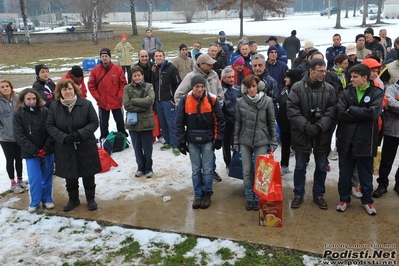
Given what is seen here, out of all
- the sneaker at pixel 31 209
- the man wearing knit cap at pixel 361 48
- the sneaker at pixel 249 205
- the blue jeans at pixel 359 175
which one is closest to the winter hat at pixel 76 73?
the sneaker at pixel 31 209

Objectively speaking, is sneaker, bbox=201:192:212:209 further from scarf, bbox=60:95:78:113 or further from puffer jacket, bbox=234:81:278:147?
scarf, bbox=60:95:78:113

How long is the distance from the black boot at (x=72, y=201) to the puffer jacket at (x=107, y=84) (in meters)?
2.39

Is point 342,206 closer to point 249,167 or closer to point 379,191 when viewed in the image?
point 379,191

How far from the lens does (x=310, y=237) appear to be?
169 inches

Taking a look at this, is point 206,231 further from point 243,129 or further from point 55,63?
point 55,63

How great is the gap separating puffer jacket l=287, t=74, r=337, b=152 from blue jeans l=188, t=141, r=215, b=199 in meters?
1.12

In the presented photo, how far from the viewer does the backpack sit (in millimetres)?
7402

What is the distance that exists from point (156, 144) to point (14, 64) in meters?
17.9

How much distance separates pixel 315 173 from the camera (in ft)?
16.4

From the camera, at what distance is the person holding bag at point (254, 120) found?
4715mm

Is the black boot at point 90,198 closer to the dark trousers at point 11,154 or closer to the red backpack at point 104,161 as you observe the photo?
the red backpack at point 104,161

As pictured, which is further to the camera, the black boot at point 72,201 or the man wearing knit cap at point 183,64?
the man wearing knit cap at point 183,64

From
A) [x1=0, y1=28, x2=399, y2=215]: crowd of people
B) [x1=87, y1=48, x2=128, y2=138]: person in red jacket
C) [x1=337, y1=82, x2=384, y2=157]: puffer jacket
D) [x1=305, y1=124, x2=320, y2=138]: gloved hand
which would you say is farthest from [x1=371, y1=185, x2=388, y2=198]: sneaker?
[x1=87, y1=48, x2=128, y2=138]: person in red jacket

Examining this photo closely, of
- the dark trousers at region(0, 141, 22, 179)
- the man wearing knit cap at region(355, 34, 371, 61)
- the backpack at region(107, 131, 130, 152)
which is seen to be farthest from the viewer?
the man wearing knit cap at region(355, 34, 371, 61)
